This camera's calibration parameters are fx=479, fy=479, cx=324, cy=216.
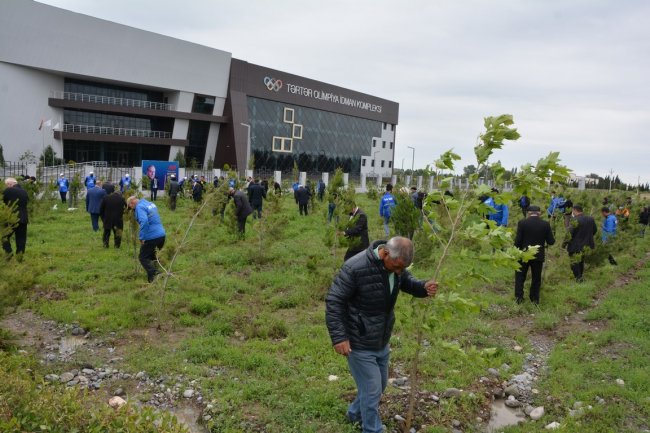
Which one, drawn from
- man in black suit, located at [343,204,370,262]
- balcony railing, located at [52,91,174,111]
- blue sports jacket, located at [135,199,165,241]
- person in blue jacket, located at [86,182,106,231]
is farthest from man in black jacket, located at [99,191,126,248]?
balcony railing, located at [52,91,174,111]

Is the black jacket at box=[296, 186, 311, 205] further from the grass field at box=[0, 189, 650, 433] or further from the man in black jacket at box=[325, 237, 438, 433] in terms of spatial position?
the man in black jacket at box=[325, 237, 438, 433]

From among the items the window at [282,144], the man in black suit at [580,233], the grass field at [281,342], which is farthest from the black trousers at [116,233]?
the window at [282,144]

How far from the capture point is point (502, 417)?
4.96 m

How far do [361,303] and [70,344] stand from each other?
4.37m

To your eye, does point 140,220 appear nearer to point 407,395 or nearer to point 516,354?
point 407,395

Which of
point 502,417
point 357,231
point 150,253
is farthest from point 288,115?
point 502,417

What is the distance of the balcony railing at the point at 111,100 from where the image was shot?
39.0 meters

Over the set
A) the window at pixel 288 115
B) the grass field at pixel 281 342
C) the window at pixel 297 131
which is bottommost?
the grass field at pixel 281 342

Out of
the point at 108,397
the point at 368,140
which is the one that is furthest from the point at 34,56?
the point at 368,140

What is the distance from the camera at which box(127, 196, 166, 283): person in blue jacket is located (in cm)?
764

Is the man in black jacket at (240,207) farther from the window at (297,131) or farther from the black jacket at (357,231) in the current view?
the window at (297,131)

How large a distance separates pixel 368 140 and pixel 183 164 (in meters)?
33.4

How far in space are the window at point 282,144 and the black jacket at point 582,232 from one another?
45.8m

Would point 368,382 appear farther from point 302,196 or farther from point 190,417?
point 302,196
